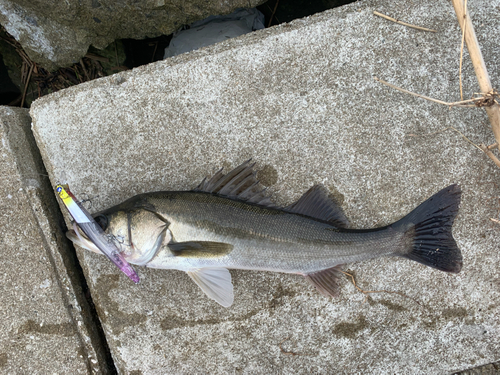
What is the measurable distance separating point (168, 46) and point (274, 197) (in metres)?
2.14

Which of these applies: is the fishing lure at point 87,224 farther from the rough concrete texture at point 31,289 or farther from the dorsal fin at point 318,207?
the dorsal fin at point 318,207

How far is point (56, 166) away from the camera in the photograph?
2877mm

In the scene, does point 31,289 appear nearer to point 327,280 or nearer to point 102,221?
point 102,221

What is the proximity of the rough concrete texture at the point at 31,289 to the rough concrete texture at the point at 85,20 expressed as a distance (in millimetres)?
780

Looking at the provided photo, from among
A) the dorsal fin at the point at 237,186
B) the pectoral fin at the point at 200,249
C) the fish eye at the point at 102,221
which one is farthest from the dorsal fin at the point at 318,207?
the fish eye at the point at 102,221

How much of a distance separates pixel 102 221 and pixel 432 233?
2465 millimetres

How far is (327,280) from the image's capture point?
2.58 meters

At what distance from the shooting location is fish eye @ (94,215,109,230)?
2291 millimetres

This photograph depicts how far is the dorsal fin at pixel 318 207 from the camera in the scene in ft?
8.27

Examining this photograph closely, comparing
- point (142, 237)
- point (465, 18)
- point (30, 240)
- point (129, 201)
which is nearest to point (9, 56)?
point (30, 240)

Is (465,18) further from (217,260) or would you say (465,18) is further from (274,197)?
(217,260)

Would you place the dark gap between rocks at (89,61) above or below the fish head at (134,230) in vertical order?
above

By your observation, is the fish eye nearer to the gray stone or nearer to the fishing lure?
the fishing lure

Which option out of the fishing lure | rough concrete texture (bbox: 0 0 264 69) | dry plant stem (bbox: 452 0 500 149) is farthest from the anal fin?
rough concrete texture (bbox: 0 0 264 69)
